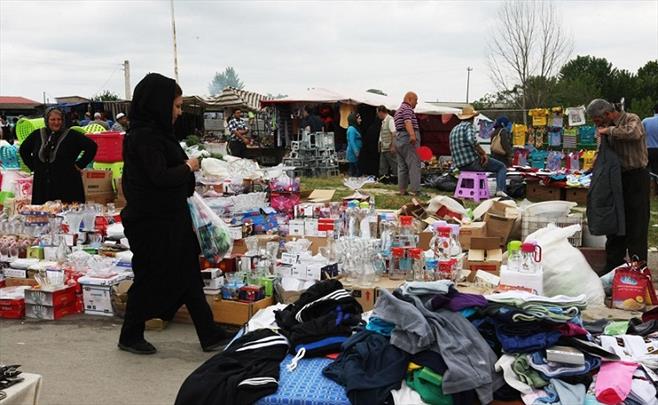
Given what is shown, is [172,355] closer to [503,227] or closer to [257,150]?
[503,227]

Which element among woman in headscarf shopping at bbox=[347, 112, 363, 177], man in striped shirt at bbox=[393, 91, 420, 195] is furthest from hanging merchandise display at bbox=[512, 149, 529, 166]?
man in striped shirt at bbox=[393, 91, 420, 195]

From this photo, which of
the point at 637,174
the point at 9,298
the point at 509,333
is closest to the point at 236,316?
the point at 9,298

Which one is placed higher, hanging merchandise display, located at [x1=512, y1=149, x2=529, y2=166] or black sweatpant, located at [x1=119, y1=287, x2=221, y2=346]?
hanging merchandise display, located at [x1=512, y1=149, x2=529, y2=166]

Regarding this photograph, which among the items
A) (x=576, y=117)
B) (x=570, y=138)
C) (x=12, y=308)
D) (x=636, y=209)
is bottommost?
(x=12, y=308)

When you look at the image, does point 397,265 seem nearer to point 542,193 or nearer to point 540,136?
point 542,193

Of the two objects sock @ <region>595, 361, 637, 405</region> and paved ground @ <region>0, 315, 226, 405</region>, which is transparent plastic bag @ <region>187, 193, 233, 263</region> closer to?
paved ground @ <region>0, 315, 226, 405</region>

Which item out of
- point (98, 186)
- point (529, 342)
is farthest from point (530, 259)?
point (98, 186)

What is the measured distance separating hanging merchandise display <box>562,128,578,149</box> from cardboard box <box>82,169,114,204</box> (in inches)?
517

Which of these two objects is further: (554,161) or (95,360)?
(554,161)

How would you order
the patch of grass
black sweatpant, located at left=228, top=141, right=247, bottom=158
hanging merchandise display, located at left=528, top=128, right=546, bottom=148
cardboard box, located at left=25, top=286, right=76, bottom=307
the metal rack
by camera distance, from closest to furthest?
cardboard box, located at left=25, top=286, right=76, bottom=307 < the patch of grass < the metal rack < hanging merchandise display, located at left=528, top=128, right=546, bottom=148 < black sweatpant, located at left=228, top=141, right=247, bottom=158

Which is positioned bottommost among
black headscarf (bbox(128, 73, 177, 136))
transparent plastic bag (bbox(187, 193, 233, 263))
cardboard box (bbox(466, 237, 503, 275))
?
cardboard box (bbox(466, 237, 503, 275))

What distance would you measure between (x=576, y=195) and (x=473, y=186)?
73.5 inches

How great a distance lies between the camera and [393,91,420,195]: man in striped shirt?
10180mm

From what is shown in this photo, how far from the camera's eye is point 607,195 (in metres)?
5.79
